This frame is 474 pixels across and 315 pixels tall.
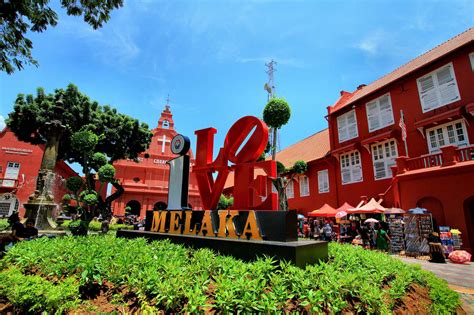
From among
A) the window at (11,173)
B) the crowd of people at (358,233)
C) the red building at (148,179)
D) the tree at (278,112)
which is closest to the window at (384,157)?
the crowd of people at (358,233)

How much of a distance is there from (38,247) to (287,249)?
16.7 ft

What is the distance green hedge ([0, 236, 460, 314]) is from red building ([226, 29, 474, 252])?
25.7 feet

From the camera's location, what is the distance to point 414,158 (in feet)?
40.8

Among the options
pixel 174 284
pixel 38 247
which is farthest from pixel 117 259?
pixel 38 247

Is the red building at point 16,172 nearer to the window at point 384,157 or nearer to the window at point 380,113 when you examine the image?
the window at point 384,157

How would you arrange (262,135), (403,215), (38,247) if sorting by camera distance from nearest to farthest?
1. (38,247)
2. (262,135)
3. (403,215)

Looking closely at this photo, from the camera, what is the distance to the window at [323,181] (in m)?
19.0

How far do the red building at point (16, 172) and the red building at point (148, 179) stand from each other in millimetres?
7219

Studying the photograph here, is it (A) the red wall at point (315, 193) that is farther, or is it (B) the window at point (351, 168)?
(A) the red wall at point (315, 193)

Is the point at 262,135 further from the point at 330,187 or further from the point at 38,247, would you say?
the point at 330,187

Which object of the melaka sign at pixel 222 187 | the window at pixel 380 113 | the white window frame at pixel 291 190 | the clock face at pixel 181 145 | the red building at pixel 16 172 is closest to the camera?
the melaka sign at pixel 222 187

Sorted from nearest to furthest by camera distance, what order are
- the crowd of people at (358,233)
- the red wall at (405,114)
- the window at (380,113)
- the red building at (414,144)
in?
the red building at (414,144) → the red wall at (405,114) → the crowd of people at (358,233) → the window at (380,113)

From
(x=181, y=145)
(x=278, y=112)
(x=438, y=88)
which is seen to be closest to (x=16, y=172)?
(x=181, y=145)

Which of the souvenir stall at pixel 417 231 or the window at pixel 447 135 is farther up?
the window at pixel 447 135
